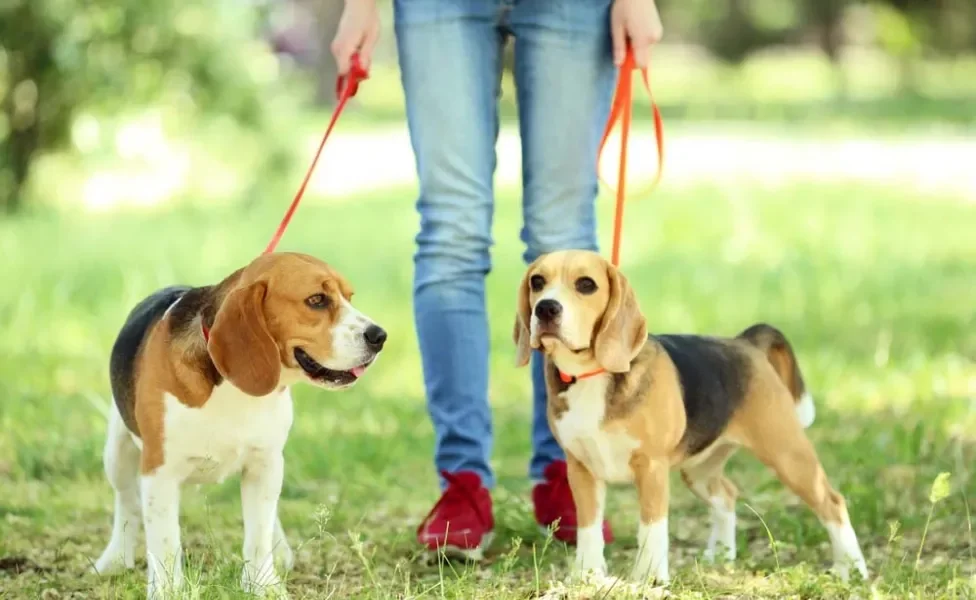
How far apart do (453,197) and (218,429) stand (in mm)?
1282

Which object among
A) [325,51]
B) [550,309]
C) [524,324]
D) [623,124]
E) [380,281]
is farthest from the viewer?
[325,51]

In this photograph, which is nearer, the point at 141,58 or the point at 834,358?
the point at 834,358

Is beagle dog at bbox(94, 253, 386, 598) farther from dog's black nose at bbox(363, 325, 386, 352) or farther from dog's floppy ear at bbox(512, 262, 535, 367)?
dog's floppy ear at bbox(512, 262, 535, 367)

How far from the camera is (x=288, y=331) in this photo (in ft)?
13.0

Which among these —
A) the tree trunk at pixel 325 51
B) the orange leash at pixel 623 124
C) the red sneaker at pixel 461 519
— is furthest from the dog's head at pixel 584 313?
the tree trunk at pixel 325 51

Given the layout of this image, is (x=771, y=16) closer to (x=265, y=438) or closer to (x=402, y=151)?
(x=402, y=151)

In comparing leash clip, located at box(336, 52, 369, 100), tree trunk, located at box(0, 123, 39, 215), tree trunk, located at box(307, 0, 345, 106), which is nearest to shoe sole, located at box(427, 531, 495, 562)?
leash clip, located at box(336, 52, 369, 100)

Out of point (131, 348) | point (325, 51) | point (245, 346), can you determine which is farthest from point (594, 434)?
point (325, 51)

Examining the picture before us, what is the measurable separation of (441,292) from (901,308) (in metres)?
5.30

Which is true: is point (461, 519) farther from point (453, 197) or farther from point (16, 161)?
point (16, 161)

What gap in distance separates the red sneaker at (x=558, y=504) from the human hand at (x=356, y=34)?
1.49 meters

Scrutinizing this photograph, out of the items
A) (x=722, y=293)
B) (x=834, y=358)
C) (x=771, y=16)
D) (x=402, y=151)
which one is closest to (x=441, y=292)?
(x=834, y=358)

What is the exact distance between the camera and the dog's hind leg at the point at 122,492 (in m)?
4.45

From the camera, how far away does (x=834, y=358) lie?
814 centimetres
